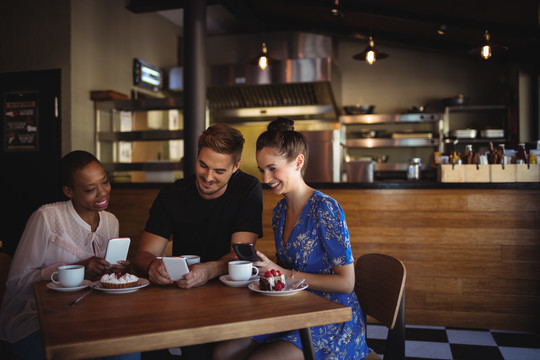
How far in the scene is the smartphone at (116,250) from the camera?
1862 millimetres

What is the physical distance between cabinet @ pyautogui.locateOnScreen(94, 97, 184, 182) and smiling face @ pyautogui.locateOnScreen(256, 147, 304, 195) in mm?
4351

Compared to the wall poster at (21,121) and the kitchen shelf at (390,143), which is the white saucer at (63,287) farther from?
the kitchen shelf at (390,143)

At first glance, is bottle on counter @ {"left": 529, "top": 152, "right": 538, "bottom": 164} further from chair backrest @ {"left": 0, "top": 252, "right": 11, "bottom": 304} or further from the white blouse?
chair backrest @ {"left": 0, "top": 252, "right": 11, "bottom": 304}

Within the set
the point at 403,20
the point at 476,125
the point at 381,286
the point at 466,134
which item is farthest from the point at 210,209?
the point at 476,125

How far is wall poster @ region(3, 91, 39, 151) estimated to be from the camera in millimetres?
5641

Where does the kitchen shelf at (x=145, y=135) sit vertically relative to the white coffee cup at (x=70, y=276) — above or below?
above

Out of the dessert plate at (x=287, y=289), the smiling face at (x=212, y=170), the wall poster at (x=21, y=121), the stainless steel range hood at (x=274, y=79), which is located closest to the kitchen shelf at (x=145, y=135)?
the wall poster at (x=21, y=121)

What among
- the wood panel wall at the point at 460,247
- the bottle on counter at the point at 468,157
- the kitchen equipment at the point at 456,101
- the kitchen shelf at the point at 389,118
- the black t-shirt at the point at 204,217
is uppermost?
the kitchen equipment at the point at 456,101

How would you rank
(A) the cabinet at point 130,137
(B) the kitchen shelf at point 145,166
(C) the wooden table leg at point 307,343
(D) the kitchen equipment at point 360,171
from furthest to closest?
(D) the kitchen equipment at point 360,171 < (B) the kitchen shelf at point 145,166 < (A) the cabinet at point 130,137 < (C) the wooden table leg at point 307,343

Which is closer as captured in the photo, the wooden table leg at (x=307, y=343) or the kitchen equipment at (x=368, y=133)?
the wooden table leg at (x=307, y=343)

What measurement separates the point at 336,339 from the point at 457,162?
2686mm

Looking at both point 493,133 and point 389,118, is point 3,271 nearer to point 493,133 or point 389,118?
point 389,118

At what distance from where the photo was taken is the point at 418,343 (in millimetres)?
3430

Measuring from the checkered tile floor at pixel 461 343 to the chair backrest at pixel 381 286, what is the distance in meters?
1.43
